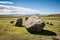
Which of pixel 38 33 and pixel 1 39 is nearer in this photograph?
pixel 1 39

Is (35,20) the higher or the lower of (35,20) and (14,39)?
the higher

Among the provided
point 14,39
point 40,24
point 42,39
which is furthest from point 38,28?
point 14,39

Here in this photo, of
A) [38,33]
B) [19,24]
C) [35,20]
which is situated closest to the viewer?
[38,33]

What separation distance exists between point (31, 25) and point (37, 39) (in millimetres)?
5917

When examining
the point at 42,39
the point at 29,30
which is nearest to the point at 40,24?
the point at 29,30

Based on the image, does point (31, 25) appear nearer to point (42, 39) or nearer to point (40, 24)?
point (40, 24)

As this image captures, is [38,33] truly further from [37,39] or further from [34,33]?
[37,39]

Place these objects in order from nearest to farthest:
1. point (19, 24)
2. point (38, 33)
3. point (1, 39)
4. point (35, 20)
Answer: point (1, 39) < point (38, 33) < point (35, 20) < point (19, 24)

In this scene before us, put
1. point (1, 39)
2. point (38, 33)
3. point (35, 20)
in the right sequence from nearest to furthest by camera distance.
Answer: point (1, 39) < point (38, 33) < point (35, 20)

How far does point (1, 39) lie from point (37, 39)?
585 cm

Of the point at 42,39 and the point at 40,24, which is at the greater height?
the point at 40,24

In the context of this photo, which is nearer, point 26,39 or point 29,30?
point 26,39

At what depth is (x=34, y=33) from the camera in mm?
26594

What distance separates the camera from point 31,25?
2755 cm
